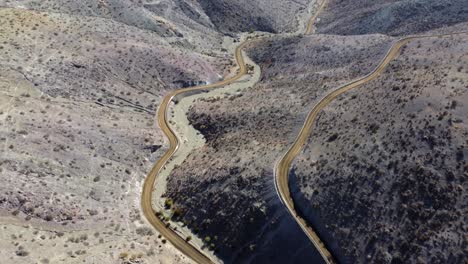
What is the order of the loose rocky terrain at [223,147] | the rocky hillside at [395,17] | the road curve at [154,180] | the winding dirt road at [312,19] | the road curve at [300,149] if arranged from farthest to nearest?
1. the winding dirt road at [312,19]
2. the rocky hillside at [395,17]
3. the road curve at [154,180]
4. the road curve at [300,149]
5. the loose rocky terrain at [223,147]

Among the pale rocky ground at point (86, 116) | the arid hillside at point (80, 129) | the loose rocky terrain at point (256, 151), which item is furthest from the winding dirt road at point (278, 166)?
the arid hillside at point (80, 129)

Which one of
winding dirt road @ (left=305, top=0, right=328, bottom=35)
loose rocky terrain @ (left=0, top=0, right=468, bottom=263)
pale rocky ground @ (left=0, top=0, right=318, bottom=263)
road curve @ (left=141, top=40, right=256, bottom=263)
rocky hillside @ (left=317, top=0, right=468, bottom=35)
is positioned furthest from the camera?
winding dirt road @ (left=305, top=0, right=328, bottom=35)

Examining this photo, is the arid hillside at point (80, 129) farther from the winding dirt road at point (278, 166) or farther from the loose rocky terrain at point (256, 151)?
the loose rocky terrain at point (256, 151)

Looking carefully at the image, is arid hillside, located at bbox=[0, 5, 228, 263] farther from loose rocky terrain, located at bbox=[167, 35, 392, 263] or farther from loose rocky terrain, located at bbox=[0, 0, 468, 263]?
loose rocky terrain, located at bbox=[167, 35, 392, 263]

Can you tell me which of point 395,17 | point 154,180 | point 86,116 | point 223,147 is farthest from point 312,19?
point 154,180

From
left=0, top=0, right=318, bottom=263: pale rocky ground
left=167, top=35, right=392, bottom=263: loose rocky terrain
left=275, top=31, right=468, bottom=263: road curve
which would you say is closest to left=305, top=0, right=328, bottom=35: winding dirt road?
left=0, top=0, right=318, bottom=263: pale rocky ground

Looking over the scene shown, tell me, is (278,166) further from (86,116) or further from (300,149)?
(86,116)

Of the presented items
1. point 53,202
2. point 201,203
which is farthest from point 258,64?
point 53,202
